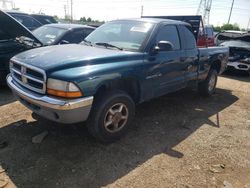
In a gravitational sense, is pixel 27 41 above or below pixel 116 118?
above

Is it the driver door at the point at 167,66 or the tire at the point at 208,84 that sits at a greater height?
the driver door at the point at 167,66

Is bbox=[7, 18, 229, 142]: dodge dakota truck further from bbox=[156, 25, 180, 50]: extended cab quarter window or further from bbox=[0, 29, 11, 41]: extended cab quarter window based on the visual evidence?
bbox=[0, 29, 11, 41]: extended cab quarter window

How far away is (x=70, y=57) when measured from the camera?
3.42 meters

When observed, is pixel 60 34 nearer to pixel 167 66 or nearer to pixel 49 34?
pixel 49 34

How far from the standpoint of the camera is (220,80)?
8977 mm

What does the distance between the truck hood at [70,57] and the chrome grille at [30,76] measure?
7cm

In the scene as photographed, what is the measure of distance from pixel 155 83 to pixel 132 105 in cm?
65

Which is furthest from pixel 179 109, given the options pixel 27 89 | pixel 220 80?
pixel 220 80

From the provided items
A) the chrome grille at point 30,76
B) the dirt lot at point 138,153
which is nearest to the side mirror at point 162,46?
the dirt lot at point 138,153

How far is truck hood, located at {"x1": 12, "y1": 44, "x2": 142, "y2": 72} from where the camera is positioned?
3.21 m

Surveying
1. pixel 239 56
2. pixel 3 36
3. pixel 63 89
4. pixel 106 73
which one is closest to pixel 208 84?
pixel 106 73

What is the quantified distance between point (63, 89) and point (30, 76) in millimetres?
670

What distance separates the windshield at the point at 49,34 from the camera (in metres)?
6.89

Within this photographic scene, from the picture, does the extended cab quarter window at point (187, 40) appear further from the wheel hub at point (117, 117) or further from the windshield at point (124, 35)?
the wheel hub at point (117, 117)
